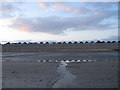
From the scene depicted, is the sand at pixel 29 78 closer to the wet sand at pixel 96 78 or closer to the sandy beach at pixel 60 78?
the sandy beach at pixel 60 78

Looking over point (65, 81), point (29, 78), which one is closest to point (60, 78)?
point (65, 81)

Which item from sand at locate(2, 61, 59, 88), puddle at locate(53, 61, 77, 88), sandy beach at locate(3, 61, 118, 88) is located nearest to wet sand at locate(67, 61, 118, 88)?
sandy beach at locate(3, 61, 118, 88)

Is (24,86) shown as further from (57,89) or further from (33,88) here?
(57,89)

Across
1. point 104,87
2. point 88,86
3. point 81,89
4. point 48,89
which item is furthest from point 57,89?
Result: point 104,87

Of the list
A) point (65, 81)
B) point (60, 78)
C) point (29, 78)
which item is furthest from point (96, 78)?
point (29, 78)

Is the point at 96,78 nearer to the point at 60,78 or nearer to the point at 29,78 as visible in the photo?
the point at 60,78

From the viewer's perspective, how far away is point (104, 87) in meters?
7.98

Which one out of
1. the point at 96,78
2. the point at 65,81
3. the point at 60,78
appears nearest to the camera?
the point at 65,81

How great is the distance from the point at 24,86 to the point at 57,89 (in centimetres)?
211

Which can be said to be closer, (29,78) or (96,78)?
(96,78)

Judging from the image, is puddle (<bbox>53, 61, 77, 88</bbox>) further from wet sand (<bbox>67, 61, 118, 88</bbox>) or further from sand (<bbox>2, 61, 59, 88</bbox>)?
sand (<bbox>2, 61, 59, 88</bbox>)

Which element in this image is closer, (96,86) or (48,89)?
(48,89)

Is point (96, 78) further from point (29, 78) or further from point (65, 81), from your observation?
point (29, 78)

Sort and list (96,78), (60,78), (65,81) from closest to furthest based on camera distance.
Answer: (65,81)
(96,78)
(60,78)
